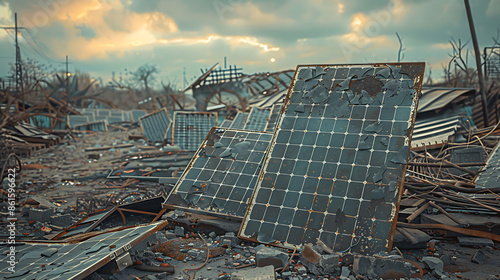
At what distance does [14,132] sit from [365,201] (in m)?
12.7

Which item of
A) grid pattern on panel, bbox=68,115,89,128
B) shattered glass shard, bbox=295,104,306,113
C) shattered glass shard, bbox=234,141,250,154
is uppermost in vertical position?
A: shattered glass shard, bbox=295,104,306,113

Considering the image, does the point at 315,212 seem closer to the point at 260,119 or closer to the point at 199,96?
the point at 260,119

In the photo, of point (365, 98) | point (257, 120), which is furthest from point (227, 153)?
point (257, 120)

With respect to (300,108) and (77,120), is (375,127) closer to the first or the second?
(300,108)

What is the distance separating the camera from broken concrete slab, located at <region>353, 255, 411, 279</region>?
319cm

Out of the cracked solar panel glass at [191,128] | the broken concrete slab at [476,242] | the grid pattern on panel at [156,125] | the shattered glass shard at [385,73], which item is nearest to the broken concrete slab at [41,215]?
the shattered glass shard at [385,73]

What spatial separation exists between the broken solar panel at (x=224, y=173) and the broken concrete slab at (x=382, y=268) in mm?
1574

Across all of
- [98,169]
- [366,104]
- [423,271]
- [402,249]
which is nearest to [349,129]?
[366,104]

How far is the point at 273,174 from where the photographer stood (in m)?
4.31

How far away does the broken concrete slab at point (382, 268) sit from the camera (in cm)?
319

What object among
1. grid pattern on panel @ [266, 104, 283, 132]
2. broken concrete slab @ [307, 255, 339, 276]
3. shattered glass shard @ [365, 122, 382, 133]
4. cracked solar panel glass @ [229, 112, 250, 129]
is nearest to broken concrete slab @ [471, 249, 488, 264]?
broken concrete slab @ [307, 255, 339, 276]

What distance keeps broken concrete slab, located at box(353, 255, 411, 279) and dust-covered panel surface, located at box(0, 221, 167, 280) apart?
1.85 m

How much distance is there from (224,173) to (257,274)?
6.61 ft

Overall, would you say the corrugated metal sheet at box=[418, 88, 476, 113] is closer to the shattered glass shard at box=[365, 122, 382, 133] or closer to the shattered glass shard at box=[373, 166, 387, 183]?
the shattered glass shard at box=[365, 122, 382, 133]
